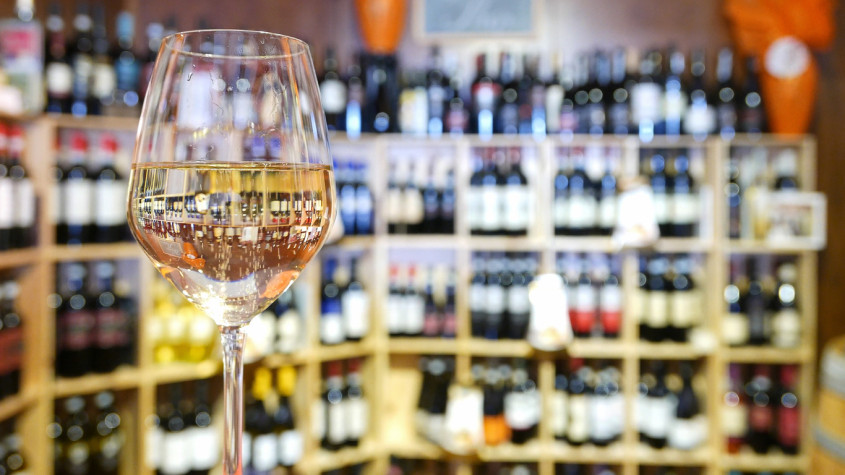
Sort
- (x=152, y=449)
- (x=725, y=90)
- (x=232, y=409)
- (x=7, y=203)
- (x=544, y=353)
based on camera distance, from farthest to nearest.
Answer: (x=725, y=90)
(x=544, y=353)
(x=152, y=449)
(x=7, y=203)
(x=232, y=409)

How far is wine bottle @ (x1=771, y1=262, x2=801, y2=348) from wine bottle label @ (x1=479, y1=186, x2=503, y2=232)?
3.94 feet

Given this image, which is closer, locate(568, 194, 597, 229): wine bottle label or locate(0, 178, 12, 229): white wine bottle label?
locate(0, 178, 12, 229): white wine bottle label

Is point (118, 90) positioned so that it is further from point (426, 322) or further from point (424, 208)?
point (426, 322)

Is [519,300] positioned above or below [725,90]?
below

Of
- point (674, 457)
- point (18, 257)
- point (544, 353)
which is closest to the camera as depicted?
point (18, 257)

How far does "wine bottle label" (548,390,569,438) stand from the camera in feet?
8.86

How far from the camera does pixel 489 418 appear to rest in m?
2.66

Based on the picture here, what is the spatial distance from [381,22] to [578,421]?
187 cm

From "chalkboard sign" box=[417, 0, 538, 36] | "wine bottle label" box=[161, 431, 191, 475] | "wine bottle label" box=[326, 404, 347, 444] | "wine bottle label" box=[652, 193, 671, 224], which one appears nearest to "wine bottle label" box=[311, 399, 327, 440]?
"wine bottle label" box=[326, 404, 347, 444]

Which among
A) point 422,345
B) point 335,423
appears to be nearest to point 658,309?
point 422,345

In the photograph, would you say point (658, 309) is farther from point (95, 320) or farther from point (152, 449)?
point (95, 320)

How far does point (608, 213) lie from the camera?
8.68 ft

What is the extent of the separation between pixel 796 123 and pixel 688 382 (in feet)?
3.81

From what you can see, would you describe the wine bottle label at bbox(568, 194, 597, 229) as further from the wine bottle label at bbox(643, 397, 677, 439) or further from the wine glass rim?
the wine glass rim
